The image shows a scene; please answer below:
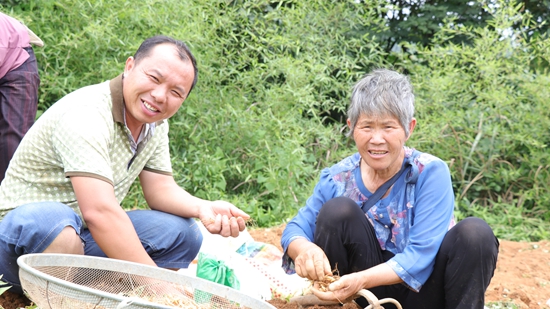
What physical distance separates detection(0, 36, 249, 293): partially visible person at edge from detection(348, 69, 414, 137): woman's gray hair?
684mm

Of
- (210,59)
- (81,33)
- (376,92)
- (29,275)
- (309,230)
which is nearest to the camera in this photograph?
(29,275)

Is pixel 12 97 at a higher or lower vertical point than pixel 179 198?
higher

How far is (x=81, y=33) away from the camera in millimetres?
5199

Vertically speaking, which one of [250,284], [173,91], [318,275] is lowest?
[250,284]

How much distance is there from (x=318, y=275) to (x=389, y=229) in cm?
45

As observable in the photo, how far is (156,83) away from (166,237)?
72 cm

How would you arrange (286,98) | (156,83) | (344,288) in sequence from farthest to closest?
(286,98) → (156,83) → (344,288)

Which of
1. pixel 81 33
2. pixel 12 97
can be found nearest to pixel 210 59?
pixel 81 33

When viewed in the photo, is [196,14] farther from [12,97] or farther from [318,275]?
[318,275]

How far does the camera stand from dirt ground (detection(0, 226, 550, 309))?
301 cm

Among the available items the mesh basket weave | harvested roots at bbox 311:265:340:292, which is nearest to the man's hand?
harvested roots at bbox 311:265:340:292

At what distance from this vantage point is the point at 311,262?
2590 millimetres

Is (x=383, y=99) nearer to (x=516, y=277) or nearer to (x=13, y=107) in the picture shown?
(x=516, y=277)

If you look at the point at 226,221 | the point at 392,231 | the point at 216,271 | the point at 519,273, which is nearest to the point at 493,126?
the point at 519,273
